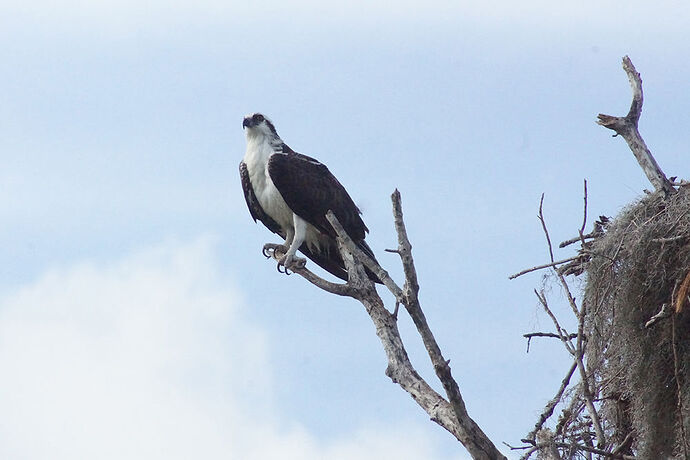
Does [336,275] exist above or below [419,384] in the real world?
above

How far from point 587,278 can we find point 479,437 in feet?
4.85

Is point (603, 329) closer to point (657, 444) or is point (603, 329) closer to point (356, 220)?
point (657, 444)

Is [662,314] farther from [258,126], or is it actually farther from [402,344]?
[258,126]

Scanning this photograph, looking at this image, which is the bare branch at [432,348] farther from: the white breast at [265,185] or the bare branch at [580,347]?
the white breast at [265,185]

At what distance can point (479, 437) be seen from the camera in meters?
5.64

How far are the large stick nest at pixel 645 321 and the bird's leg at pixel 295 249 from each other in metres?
2.55

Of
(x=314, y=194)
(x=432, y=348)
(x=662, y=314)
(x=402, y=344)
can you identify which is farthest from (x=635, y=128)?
(x=314, y=194)

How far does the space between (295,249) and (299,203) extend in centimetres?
46

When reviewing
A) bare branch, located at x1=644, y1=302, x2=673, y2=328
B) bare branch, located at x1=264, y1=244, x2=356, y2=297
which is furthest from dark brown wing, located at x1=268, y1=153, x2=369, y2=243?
bare branch, located at x1=644, y1=302, x2=673, y2=328

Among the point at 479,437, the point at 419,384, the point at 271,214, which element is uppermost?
the point at 271,214

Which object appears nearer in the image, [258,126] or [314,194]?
[314,194]

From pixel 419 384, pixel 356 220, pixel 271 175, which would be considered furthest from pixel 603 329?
pixel 271 175

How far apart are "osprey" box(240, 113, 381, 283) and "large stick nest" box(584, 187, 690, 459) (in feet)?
8.44

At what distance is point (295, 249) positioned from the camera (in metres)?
8.81
